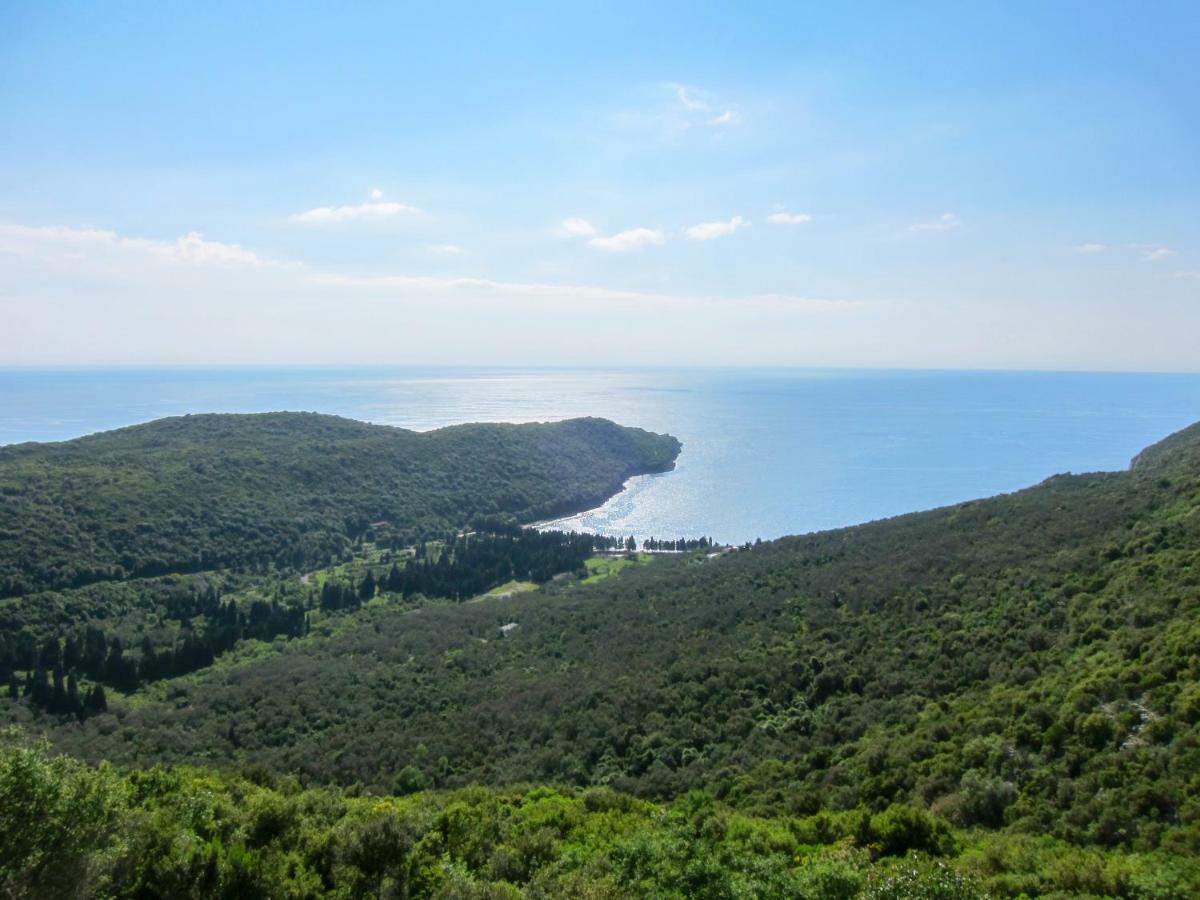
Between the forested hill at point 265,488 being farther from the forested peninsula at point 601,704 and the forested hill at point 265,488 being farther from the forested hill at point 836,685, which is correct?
the forested hill at point 836,685

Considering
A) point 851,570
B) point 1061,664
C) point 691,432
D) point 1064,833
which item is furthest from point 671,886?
point 691,432

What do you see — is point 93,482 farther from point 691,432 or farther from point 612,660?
point 691,432

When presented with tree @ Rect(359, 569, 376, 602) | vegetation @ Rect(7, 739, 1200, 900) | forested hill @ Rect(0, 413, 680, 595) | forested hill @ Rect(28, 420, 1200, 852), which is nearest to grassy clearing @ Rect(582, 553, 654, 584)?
forested hill @ Rect(28, 420, 1200, 852)

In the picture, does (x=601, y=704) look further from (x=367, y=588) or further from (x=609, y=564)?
(x=609, y=564)

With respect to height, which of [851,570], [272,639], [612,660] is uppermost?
[851,570]

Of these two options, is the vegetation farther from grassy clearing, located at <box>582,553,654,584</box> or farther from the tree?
grassy clearing, located at <box>582,553,654,584</box>
